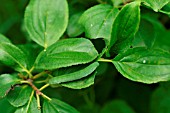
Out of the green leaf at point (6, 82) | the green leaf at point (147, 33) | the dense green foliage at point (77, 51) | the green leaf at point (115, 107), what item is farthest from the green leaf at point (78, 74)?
the green leaf at point (115, 107)

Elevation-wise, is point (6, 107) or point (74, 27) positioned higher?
point (74, 27)

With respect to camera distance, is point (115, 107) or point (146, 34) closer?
point (146, 34)

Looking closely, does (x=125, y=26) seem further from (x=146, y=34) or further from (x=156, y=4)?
(x=146, y=34)

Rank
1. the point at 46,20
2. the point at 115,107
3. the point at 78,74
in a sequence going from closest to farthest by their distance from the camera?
the point at 78,74, the point at 46,20, the point at 115,107

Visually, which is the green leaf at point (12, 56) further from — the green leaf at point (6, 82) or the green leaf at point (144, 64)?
the green leaf at point (144, 64)

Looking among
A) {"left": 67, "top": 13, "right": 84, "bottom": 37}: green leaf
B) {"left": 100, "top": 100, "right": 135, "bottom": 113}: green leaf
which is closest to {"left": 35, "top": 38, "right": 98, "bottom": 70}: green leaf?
{"left": 67, "top": 13, "right": 84, "bottom": 37}: green leaf

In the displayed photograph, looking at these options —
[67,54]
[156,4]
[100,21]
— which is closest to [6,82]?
[67,54]
